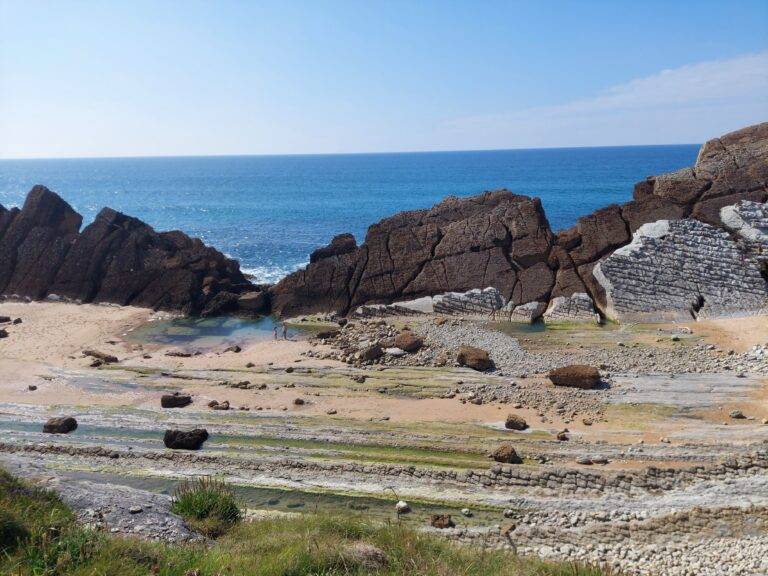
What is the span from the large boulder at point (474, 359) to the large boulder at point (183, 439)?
33.1 feet

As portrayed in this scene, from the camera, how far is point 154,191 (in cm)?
13325

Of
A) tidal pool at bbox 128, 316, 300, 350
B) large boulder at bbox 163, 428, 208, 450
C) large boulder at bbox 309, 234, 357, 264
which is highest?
large boulder at bbox 309, 234, 357, 264

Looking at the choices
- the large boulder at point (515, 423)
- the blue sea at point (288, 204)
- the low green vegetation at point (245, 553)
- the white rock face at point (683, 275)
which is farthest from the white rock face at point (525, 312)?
the blue sea at point (288, 204)

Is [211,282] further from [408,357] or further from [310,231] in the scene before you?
[310,231]

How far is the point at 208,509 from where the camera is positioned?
1258 cm

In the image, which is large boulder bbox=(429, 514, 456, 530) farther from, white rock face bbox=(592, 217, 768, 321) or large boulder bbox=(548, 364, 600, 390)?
white rock face bbox=(592, 217, 768, 321)

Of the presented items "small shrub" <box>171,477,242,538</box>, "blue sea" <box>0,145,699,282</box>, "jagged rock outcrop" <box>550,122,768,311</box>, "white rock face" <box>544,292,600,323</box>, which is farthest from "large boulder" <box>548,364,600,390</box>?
"blue sea" <box>0,145,699,282</box>

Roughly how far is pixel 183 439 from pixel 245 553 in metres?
9.21

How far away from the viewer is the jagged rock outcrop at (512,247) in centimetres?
3028

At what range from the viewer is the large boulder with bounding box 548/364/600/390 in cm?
2122

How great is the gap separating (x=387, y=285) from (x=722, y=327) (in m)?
15.5

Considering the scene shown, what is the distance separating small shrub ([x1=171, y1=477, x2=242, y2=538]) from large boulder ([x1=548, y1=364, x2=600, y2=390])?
41.3 feet

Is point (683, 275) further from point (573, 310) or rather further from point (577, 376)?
point (577, 376)

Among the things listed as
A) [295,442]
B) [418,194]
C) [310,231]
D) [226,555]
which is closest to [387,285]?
[295,442]
